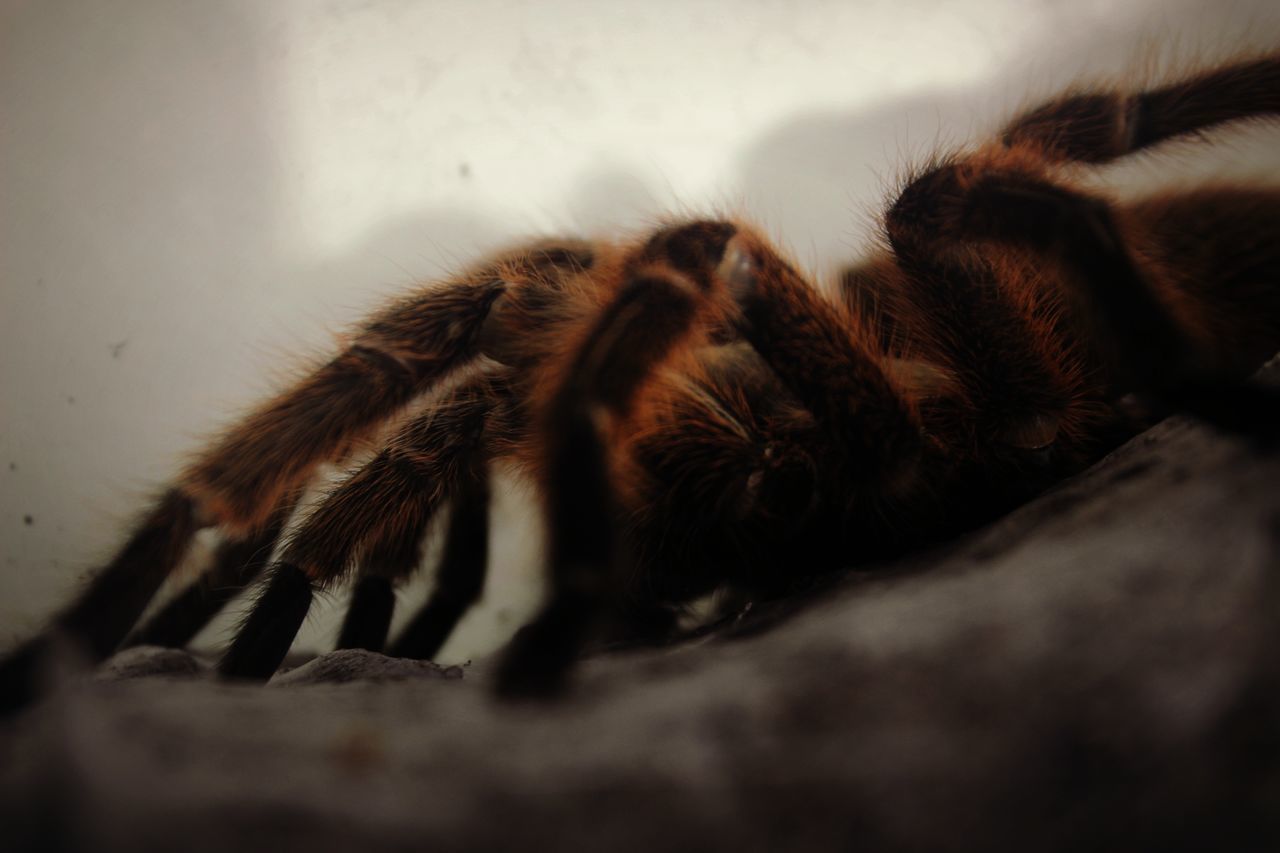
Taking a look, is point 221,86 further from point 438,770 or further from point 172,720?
point 438,770

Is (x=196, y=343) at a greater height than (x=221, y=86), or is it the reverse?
(x=221, y=86)

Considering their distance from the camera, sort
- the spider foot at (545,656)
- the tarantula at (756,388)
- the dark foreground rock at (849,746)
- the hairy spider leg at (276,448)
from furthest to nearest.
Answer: the hairy spider leg at (276,448)
the tarantula at (756,388)
the spider foot at (545,656)
the dark foreground rock at (849,746)

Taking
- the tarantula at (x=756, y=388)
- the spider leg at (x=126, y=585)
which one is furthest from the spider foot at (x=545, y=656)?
the spider leg at (x=126, y=585)

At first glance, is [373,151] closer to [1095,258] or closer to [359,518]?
[359,518]

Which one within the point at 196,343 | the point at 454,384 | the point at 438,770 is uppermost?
the point at 196,343

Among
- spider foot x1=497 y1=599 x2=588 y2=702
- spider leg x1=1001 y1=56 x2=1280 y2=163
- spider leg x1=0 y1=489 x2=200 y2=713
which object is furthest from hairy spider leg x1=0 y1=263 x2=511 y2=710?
spider leg x1=1001 y1=56 x2=1280 y2=163

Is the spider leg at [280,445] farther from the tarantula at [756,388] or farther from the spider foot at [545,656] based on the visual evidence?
the spider foot at [545,656]

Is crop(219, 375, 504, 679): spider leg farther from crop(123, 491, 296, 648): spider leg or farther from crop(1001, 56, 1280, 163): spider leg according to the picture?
crop(1001, 56, 1280, 163): spider leg

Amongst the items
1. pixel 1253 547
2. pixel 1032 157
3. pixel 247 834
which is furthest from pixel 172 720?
pixel 1032 157
